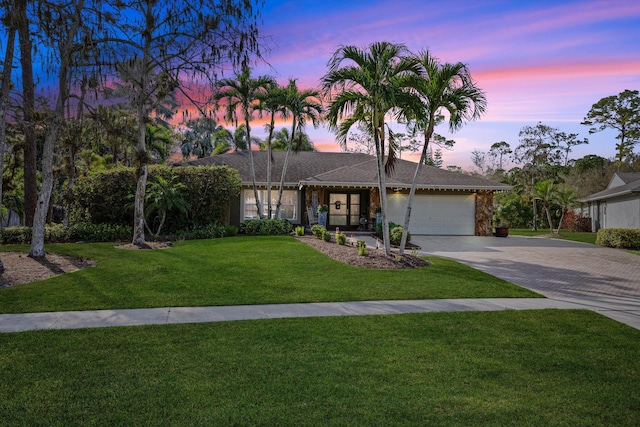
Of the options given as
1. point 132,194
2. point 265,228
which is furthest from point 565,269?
point 132,194

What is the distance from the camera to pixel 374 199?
2212 cm

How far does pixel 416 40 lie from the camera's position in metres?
13.1

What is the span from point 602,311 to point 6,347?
29.2 ft

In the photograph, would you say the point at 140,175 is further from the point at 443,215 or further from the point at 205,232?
the point at 443,215

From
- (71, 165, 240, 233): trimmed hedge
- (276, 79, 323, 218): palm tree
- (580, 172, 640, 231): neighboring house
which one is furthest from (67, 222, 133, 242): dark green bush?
(580, 172, 640, 231): neighboring house

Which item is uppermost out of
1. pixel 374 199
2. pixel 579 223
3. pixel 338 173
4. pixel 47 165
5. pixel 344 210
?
pixel 338 173

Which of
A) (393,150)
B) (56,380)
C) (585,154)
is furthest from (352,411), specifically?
(585,154)

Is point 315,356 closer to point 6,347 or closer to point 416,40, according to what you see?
point 6,347

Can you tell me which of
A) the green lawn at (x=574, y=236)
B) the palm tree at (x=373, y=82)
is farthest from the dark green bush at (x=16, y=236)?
the green lawn at (x=574, y=236)

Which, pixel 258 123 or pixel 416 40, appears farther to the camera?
pixel 258 123

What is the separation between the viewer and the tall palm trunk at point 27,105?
803 cm

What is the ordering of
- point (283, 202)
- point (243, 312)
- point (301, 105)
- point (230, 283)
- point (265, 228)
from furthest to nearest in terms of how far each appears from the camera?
1. point (283, 202)
2. point (301, 105)
3. point (265, 228)
4. point (230, 283)
5. point (243, 312)

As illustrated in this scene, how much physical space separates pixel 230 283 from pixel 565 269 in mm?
9646

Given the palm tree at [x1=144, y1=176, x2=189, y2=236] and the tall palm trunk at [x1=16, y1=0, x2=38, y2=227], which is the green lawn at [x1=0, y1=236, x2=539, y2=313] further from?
the tall palm trunk at [x1=16, y1=0, x2=38, y2=227]
